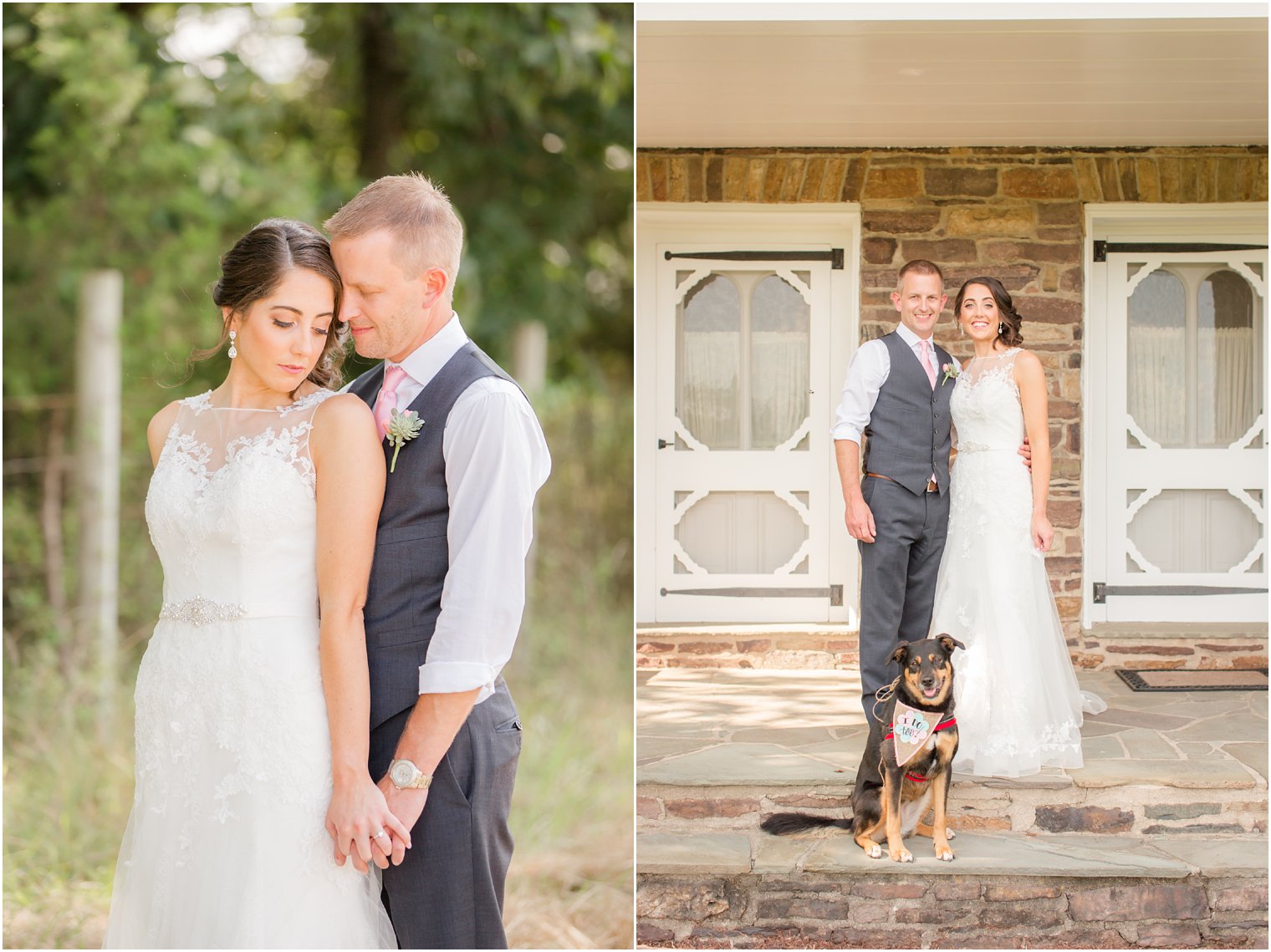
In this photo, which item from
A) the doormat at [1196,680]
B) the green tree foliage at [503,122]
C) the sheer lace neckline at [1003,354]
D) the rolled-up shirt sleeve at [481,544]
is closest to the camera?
the rolled-up shirt sleeve at [481,544]

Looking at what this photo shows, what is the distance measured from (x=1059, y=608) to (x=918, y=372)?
239cm

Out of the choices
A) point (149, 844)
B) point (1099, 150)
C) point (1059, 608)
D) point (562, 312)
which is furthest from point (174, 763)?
point (562, 312)

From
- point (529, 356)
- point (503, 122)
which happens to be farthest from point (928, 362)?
point (529, 356)

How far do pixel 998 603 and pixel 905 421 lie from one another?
726mm

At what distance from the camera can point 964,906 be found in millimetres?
3668

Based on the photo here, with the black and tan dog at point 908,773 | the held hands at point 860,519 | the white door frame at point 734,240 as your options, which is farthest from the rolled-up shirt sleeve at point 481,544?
the white door frame at point 734,240

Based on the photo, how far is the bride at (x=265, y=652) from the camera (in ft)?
6.57

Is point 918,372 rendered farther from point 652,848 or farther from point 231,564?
point 231,564

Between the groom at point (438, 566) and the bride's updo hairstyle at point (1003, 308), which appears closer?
the groom at point (438, 566)

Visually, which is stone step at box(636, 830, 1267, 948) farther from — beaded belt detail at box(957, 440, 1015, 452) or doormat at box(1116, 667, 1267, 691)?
doormat at box(1116, 667, 1267, 691)

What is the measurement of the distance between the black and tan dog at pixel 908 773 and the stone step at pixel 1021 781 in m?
0.12

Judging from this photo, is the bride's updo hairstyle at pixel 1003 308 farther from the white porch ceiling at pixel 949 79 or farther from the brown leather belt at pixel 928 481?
the white porch ceiling at pixel 949 79

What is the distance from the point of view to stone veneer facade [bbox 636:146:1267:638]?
5.60 metres

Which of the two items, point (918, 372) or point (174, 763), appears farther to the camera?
point (918, 372)
